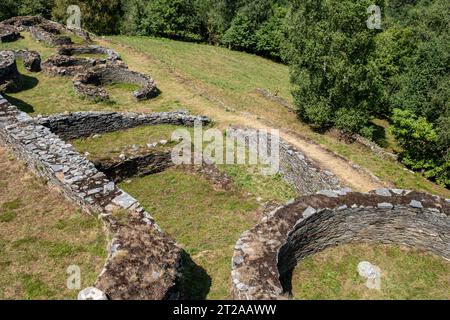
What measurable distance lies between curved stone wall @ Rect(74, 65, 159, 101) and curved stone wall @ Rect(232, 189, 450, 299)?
18514 mm

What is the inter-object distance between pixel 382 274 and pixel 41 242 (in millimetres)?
11266

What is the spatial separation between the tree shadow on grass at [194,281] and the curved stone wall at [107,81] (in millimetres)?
17486

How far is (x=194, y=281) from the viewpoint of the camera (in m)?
12.7

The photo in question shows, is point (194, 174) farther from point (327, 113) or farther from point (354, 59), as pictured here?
point (354, 59)

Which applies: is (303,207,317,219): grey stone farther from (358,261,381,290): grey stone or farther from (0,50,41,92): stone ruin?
(0,50,41,92): stone ruin

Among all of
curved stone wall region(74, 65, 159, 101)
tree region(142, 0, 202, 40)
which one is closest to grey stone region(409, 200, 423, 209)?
curved stone wall region(74, 65, 159, 101)

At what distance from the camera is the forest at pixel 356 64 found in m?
27.3

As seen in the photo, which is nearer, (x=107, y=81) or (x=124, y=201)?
(x=124, y=201)

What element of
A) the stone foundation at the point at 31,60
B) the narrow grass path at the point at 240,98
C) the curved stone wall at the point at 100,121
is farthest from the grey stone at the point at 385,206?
the stone foundation at the point at 31,60

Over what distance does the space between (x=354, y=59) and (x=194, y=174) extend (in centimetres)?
1536

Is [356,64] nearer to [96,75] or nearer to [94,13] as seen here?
[96,75]

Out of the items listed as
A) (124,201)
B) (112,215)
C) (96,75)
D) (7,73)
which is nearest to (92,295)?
(112,215)

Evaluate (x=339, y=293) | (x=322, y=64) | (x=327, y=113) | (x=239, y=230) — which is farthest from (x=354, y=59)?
(x=339, y=293)

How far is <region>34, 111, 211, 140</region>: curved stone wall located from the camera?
2105cm
